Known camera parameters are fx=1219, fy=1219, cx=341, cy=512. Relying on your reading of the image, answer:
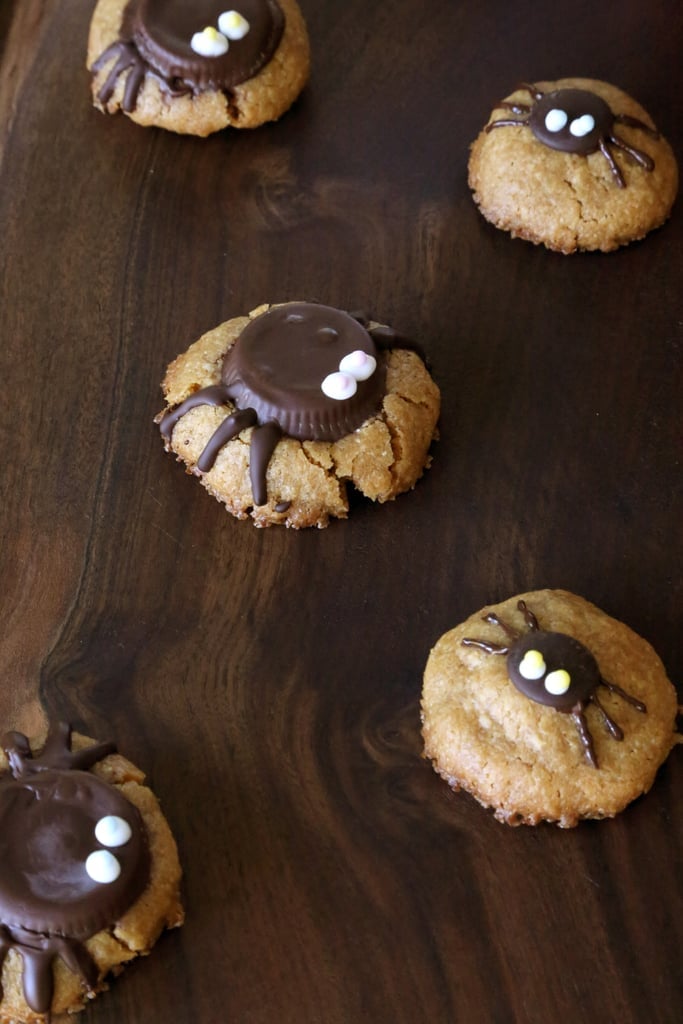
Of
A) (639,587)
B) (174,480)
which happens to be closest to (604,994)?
(639,587)

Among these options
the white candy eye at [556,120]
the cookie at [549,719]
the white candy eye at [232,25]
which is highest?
the white candy eye at [232,25]

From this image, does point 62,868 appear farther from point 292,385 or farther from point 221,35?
point 221,35

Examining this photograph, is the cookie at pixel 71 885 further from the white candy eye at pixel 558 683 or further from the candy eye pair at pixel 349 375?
the candy eye pair at pixel 349 375

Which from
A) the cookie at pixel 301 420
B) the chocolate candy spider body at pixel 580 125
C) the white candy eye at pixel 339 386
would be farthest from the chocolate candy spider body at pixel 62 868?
the chocolate candy spider body at pixel 580 125

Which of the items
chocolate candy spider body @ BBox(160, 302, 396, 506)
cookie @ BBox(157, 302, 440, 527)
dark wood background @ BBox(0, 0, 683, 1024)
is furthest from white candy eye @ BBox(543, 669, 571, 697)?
chocolate candy spider body @ BBox(160, 302, 396, 506)

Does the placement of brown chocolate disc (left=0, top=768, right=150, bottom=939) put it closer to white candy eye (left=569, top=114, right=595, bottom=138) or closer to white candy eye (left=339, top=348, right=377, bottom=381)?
white candy eye (left=339, top=348, right=377, bottom=381)

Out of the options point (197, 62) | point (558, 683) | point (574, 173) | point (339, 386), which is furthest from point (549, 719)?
point (197, 62)
